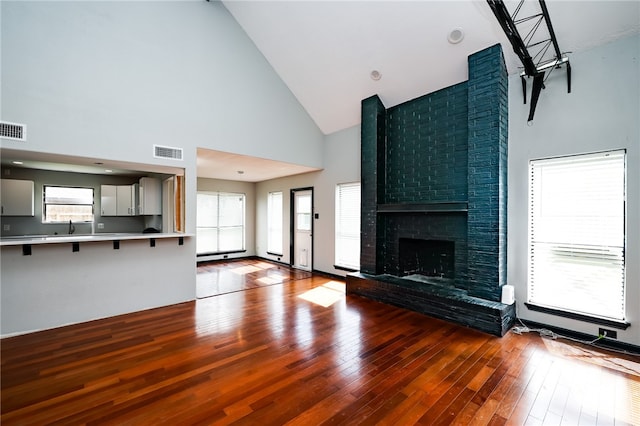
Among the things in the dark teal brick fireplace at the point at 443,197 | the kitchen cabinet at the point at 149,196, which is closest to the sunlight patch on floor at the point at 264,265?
the kitchen cabinet at the point at 149,196

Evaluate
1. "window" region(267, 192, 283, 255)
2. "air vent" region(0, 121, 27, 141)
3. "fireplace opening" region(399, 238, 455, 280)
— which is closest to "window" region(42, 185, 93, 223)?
"air vent" region(0, 121, 27, 141)

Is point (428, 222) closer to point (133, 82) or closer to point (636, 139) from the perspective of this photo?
point (636, 139)

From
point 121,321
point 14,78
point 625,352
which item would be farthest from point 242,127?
point 625,352

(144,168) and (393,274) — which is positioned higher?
(144,168)

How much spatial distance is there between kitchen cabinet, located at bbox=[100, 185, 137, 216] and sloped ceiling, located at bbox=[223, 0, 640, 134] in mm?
4120

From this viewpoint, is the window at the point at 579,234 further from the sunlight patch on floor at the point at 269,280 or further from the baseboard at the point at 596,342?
the sunlight patch on floor at the point at 269,280

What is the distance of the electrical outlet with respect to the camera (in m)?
2.88

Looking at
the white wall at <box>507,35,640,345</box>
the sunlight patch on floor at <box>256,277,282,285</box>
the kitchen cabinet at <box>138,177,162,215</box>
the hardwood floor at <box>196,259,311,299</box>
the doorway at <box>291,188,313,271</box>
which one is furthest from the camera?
the doorway at <box>291,188,313,271</box>

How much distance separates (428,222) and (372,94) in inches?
94.5

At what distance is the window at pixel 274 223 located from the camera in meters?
7.66

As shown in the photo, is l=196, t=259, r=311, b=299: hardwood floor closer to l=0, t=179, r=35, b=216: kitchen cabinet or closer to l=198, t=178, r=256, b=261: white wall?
l=198, t=178, r=256, b=261: white wall

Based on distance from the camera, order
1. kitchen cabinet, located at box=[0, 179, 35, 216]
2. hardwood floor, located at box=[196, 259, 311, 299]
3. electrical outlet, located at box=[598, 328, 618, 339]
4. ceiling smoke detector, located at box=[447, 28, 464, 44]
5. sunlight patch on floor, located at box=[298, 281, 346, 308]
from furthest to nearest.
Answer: hardwood floor, located at box=[196, 259, 311, 299] → kitchen cabinet, located at box=[0, 179, 35, 216] → sunlight patch on floor, located at box=[298, 281, 346, 308] → ceiling smoke detector, located at box=[447, 28, 464, 44] → electrical outlet, located at box=[598, 328, 618, 339]

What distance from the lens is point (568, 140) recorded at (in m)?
3.16

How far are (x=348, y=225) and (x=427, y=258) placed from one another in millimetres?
1785
